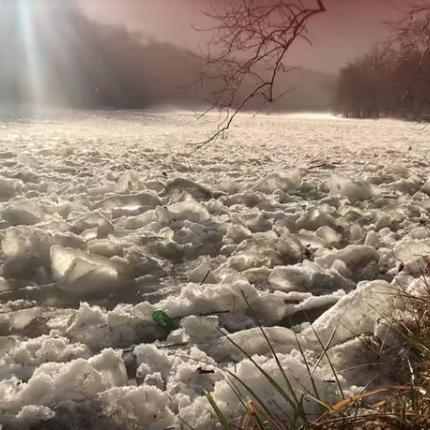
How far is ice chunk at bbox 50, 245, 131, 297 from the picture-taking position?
307 cm

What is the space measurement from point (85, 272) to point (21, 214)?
1451 mm

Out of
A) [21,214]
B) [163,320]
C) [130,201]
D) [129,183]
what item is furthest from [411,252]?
[129,183]

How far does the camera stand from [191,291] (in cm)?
276

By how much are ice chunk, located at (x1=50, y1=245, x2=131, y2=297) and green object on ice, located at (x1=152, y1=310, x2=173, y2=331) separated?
22.6 inches

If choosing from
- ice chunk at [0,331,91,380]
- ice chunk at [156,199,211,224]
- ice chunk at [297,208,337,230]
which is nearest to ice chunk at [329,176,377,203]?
ice chunk at [297,208,337,230]

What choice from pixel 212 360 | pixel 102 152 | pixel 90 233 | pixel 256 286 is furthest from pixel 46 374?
pixel 102 152

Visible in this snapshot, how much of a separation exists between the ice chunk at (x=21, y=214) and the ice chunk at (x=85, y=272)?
1.10m

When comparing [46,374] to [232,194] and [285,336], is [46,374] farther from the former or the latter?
[232,194]

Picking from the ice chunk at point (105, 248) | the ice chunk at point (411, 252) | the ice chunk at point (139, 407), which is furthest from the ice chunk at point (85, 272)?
the ice chunk at point (411, 252)

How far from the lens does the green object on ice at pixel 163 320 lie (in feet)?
8.36

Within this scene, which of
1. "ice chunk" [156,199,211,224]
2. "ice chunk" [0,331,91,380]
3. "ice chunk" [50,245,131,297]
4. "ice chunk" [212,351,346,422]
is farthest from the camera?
"ice chunk" [156,199,211,224]

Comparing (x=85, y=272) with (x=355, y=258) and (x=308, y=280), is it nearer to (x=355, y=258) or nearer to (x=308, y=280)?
(x=308, y=280)

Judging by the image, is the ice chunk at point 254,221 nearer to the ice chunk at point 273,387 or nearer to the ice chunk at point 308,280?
the ice chunk at point 308,280

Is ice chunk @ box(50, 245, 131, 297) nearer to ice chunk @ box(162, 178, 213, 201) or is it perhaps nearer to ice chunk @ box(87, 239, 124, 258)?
ice chunk @ box(87, 239, 124, 258)
